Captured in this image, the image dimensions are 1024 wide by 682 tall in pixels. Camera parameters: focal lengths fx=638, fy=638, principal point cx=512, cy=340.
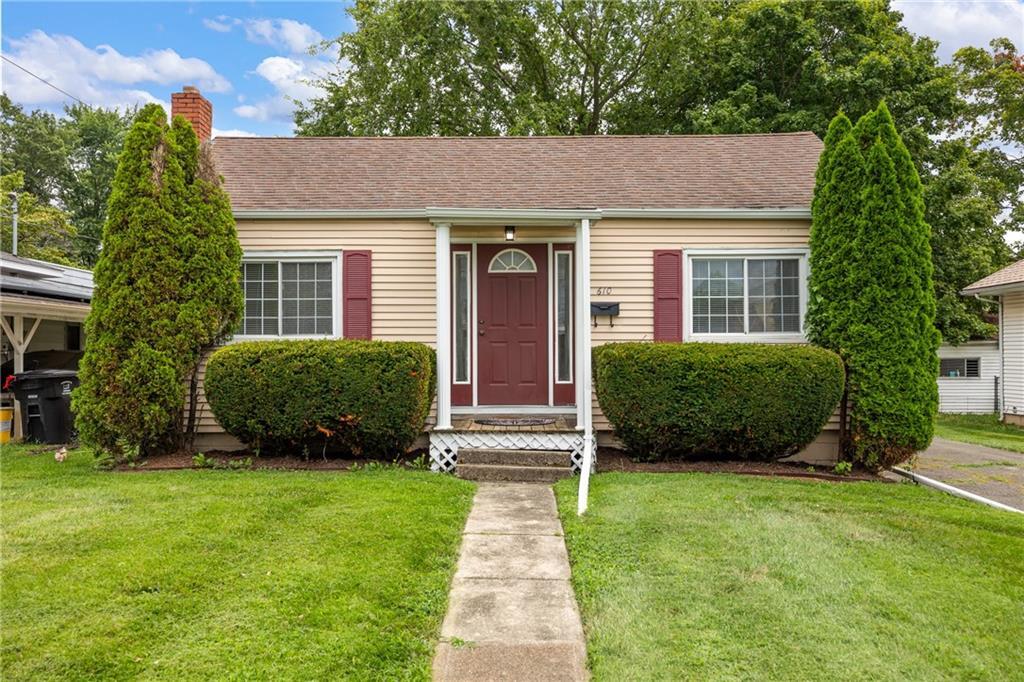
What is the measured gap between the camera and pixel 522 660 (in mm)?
2734

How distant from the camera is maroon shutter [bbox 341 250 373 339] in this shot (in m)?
7.51

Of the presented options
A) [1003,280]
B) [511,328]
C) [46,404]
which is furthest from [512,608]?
[1003,280]

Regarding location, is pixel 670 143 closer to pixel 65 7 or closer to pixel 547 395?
pixel 547 395

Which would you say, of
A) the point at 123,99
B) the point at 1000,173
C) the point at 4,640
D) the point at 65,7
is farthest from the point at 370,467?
the point at 123,99

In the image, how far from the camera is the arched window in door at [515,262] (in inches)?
313

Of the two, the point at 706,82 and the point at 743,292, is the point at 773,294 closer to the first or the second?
the point at 743,292

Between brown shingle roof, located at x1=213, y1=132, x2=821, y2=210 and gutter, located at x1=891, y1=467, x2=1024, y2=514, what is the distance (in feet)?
10.8

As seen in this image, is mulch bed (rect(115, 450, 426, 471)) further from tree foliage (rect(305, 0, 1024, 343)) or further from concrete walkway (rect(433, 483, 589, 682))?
tree foliage (rect(305, 0, 1024, 343))

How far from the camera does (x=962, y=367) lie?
18250mm

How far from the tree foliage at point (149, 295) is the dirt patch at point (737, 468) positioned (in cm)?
453

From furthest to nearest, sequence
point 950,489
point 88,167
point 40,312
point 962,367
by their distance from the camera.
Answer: point 88,167, point 962,367, point 40,312, point 950,489

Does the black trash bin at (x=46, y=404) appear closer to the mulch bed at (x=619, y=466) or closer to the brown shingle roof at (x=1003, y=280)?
the mulch bed at (x=619, y=466)

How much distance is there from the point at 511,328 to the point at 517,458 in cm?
191

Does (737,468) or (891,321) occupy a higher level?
(891,321)
